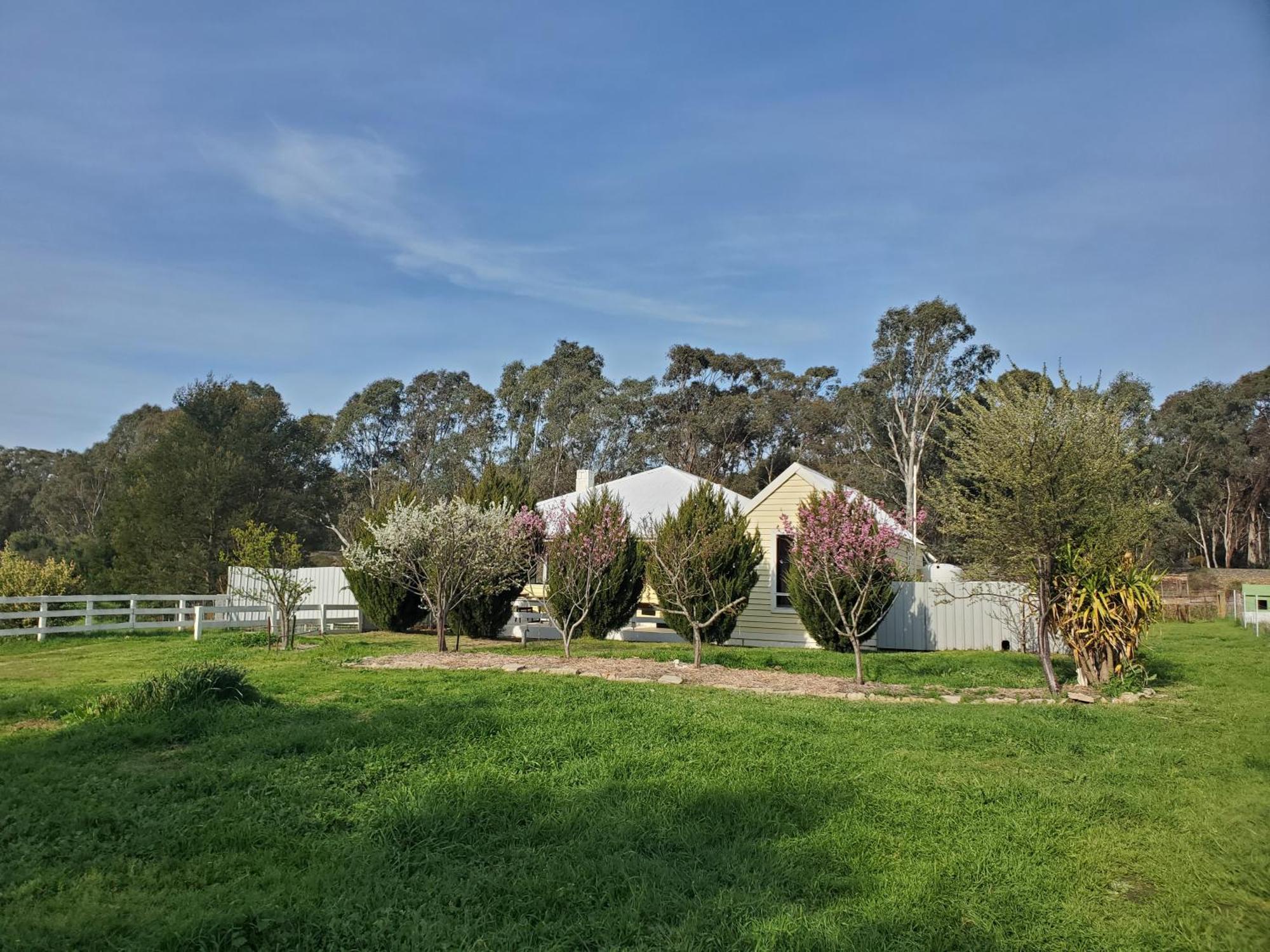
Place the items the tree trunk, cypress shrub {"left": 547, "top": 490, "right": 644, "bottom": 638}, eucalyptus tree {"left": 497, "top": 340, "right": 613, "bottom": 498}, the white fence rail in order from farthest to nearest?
eucalyptus tree {"left": 497, "top": 340, "right": 613, "bottom": 498} → the white fence rail → cypress shrub {"left": 547, "top": 490, "right": 644, "bottom": 638} → the tree trunk


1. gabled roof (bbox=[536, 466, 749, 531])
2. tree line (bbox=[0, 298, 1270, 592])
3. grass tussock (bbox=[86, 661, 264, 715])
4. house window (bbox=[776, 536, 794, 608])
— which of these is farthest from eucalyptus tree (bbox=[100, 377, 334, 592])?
grass tussock (bbox=[86, 661, 264, 715])

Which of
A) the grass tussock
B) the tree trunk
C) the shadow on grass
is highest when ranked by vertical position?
the tree trunk

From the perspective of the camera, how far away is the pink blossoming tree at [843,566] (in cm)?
1255

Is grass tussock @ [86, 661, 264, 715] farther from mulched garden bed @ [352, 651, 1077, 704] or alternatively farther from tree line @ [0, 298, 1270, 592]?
tree line @ [0, 298, 1270, 592]

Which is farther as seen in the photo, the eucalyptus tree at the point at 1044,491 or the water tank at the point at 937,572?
the water tank at the point at 937,572

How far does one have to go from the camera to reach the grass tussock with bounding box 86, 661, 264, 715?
296 inches

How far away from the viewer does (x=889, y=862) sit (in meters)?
4.34

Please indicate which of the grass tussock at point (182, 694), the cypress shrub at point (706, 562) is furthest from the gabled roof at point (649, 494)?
the grass tussock at point (182, 694)

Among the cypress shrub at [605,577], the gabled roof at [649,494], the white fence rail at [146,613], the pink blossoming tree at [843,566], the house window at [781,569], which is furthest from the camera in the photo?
the gabled roof at [649,494]

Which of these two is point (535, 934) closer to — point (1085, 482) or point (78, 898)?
point (78, 898)

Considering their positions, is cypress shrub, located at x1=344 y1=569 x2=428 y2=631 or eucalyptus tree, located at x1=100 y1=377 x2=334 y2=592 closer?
cypress shrub, located at x1=344 y1=569 x2=428 y2=631

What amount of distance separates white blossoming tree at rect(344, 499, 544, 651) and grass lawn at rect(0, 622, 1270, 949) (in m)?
6.00

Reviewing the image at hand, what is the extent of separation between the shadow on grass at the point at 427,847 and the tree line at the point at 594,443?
32008 millimetres

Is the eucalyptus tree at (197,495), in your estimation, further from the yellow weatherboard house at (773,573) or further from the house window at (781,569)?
the house window at (781,569)
